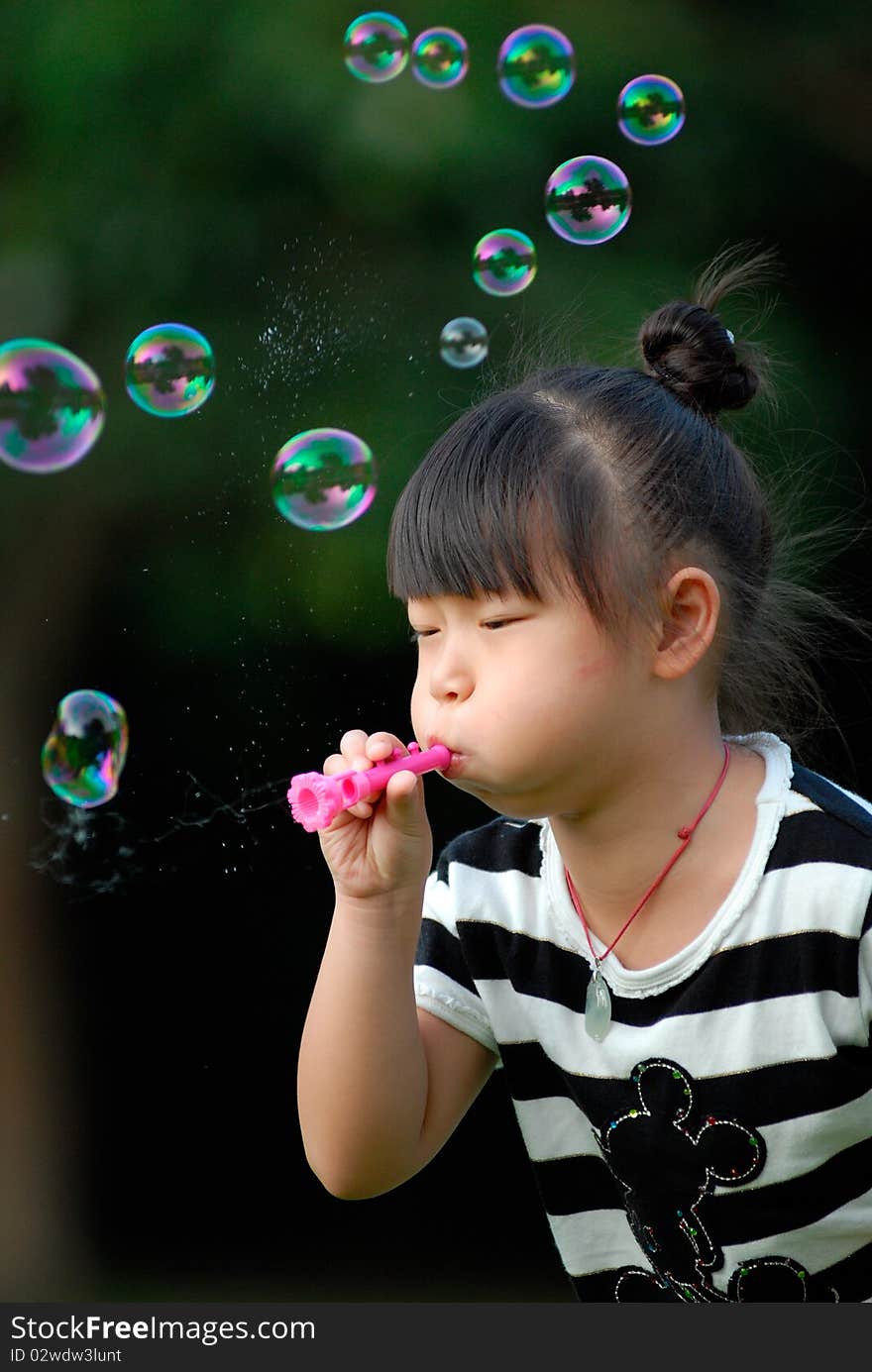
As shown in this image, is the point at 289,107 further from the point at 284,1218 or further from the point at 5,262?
the point at 284,1218

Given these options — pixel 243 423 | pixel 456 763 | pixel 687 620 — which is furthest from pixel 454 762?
pixel 243 423

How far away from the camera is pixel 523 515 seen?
1184 mm

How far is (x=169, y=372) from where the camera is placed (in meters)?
1.83

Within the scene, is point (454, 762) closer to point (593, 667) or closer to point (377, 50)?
point (593, 667)

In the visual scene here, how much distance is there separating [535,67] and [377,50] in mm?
203

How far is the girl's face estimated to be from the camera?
3.73 ft

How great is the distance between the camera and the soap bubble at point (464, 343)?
1.98m

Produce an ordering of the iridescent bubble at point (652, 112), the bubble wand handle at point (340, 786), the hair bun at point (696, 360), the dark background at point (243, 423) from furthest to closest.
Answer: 1. the dark background at point (243, 423)
2. the iridescent bubble at point (652, 112)
3. the hair bun at point (696, 360)
4. the bubble wand handle at point (340, 786)

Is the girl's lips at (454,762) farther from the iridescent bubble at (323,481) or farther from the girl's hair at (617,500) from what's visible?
the iridescent bubble at (323,481)

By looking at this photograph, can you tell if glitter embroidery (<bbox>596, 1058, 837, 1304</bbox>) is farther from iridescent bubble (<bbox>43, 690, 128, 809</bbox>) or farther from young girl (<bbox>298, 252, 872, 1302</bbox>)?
iridescent bubble (<bbox>43, 690, 128, 809</bbox>)

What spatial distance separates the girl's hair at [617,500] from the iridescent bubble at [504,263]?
0.58 meters

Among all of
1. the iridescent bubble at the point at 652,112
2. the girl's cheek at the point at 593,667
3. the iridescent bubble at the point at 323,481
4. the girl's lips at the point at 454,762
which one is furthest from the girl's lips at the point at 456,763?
the iridescent bubble at the point at 652,112

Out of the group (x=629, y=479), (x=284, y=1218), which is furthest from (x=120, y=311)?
(x=284, y=1218)

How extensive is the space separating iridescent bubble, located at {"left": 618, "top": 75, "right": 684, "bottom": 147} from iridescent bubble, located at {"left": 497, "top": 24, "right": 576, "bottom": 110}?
88 millimetres
